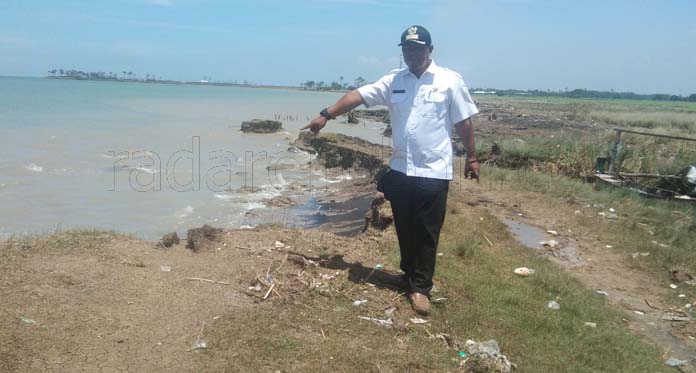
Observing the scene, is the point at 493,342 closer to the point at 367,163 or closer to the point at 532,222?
the point at 532,222

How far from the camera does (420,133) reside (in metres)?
3.82

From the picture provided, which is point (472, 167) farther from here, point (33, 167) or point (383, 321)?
point (33, 167)

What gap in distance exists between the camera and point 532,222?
7781mm

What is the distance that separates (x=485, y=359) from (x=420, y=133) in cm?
163

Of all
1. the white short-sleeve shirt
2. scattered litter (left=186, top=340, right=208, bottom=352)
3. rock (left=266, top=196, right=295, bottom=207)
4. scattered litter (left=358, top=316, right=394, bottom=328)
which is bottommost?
rock (left=266, top=196, right=295, bottom=207)

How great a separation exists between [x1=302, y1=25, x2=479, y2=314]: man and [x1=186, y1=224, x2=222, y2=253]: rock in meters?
1.61

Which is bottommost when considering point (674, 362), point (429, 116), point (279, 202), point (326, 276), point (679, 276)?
point (279, 202)

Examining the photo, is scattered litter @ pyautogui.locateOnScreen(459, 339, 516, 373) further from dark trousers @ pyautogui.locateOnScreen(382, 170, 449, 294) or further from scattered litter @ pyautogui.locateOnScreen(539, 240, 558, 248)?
scattered litter @ pyautogui.locateOnScreen(539, 240, 558, 248)

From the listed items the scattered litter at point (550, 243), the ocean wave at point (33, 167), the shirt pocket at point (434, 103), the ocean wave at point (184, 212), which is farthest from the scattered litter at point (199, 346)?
the ocean wave at point (33, 167)

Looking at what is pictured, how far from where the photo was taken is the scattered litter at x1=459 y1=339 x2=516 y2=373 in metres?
3.23

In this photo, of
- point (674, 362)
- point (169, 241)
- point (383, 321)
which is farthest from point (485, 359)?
point (169, 241)

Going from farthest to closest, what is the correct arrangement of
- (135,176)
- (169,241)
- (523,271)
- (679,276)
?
(135,176)
(679,276)
(523,271)
(169,241)

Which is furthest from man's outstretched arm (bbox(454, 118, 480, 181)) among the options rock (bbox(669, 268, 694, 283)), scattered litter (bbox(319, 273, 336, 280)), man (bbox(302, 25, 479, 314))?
rock (bbox(669, 268, 694, 283))

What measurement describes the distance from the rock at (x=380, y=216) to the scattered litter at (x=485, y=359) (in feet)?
10.3
